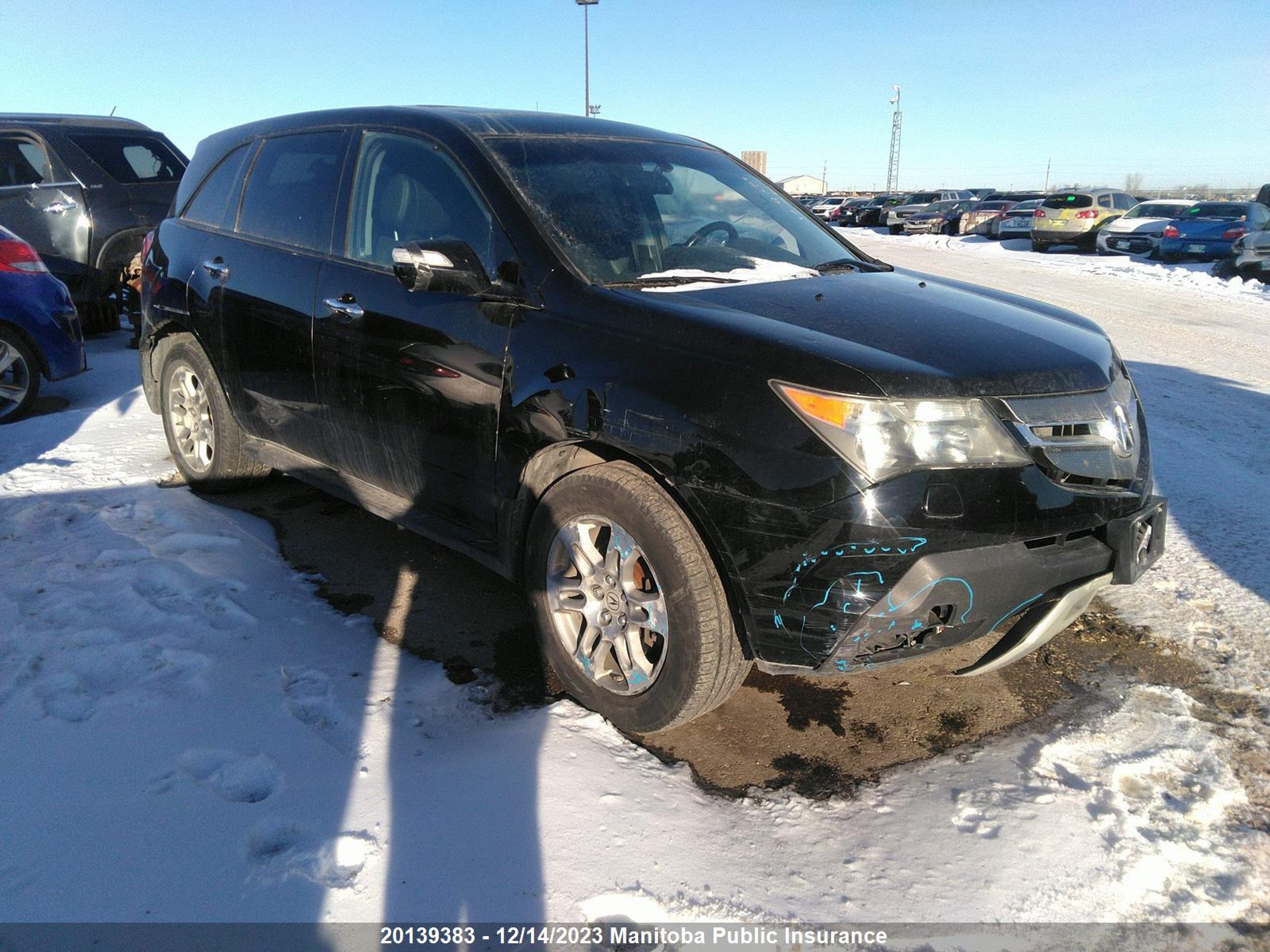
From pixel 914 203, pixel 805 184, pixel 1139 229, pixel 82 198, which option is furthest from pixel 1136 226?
pixel 805 184

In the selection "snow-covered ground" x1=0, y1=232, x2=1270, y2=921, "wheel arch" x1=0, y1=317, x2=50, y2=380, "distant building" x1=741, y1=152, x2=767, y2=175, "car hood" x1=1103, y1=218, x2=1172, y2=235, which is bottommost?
"snow-covered ground" x1=0, y1=232, x2=1270, y2=921

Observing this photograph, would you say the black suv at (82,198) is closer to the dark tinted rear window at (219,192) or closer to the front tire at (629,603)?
the dark tinted rear window at (219,192)

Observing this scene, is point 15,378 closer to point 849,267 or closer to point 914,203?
point 849,267

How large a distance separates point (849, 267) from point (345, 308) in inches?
76.1

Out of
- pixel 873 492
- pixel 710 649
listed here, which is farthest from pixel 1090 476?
pixel 710 649

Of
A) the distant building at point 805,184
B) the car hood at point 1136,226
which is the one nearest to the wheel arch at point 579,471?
the car hood at point 1136,226

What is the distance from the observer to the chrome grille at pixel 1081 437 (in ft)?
7.64

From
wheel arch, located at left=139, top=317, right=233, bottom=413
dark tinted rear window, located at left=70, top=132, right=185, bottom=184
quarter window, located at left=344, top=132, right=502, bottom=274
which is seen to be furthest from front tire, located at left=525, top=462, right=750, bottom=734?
dark tinted rear window, located at left=70, top=132, right=185, bottom=184

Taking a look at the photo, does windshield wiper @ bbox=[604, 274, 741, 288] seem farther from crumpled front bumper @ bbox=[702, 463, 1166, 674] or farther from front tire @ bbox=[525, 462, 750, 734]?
crumpled front bumper @ bbox=[702, 463, 1166, 674]

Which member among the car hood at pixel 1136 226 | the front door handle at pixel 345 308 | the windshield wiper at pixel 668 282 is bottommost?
the front door handle at pixel 345 308

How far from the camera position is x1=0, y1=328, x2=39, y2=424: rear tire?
5.89 m

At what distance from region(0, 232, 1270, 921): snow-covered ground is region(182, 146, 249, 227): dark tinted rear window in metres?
1.72

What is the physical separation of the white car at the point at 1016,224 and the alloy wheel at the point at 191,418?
80.3ft

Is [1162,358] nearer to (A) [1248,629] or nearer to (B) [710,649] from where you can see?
(A) [1248,629]
